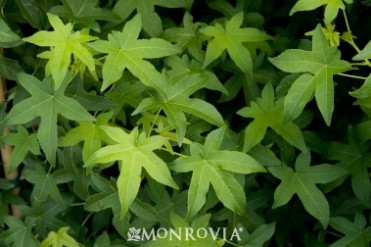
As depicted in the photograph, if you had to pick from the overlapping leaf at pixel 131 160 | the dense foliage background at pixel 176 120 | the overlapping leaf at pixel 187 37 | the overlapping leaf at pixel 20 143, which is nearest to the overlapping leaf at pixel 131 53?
the dense foliage background at pixel 176 120

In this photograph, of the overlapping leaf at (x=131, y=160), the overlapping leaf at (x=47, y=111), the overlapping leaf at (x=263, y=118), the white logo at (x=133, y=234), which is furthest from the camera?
the white logo at (x=133, y=234)

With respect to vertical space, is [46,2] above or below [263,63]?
above

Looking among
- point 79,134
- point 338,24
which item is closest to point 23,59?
point 79,134

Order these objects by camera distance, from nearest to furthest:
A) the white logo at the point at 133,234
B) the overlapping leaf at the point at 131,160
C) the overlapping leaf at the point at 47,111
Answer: the overlapping leaf at the point at 131,160 < the overlapping leaf at the point at 47,111 < the white logo at the point at 133,234

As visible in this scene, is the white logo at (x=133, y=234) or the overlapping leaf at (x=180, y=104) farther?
the white logo at (x=133, y=234)

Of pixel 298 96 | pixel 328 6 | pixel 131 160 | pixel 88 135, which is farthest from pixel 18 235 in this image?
pixel 328 6

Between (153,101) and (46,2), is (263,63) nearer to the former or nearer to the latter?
(153,101)

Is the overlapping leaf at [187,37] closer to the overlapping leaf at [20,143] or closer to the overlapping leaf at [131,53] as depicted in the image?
the overlapping leaf at [131,53]

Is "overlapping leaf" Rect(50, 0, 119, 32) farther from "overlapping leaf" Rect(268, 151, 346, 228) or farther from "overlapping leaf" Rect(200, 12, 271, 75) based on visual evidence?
"overlapping leaf" Rect(268, 151, 346, 228)

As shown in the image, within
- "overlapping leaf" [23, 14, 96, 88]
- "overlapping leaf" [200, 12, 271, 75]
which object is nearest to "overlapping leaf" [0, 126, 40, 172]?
"overlapping leaf" [23, 14, 96, 88]
